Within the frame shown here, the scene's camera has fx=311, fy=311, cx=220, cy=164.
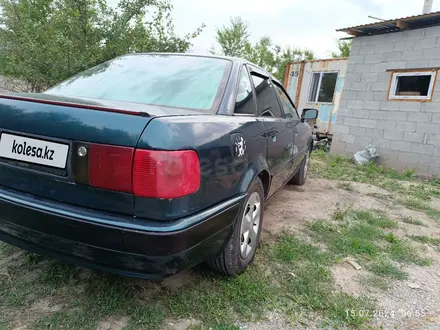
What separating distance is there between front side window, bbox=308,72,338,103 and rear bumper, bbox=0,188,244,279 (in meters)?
9.65

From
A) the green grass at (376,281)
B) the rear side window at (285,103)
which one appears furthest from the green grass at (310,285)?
the rear side window at (285,103)

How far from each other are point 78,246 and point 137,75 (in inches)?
51.9

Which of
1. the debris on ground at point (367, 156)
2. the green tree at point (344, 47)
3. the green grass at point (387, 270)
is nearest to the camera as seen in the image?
the green grass at point (387, 270)

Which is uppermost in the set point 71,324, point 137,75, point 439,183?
point 137,75

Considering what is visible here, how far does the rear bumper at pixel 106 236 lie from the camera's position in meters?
1.40

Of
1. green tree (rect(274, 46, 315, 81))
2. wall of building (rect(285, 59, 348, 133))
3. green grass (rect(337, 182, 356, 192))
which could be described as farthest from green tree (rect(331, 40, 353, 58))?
green grass (rect(337, 182, 356, 192))

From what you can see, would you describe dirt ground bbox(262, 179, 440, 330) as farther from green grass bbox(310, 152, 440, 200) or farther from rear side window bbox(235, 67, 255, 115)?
rear side window bbox(235, 67, 255, 115)

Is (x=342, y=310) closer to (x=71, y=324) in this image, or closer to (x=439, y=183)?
(x=71, y=324)

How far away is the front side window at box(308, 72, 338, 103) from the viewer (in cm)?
1014

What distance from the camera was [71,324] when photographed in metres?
1.63

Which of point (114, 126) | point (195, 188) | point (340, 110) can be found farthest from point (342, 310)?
point (340, 110)

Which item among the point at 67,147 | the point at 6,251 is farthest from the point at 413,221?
the point at 6,251
